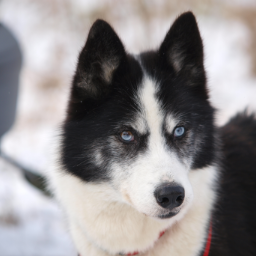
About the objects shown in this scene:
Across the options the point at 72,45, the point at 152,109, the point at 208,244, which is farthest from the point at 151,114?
the point at 72,45

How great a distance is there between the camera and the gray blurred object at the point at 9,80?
9.97 ft

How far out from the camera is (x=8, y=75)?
3.17 metres

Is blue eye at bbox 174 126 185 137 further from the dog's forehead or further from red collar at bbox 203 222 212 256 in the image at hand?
red collar at bbox 203 222 212 256

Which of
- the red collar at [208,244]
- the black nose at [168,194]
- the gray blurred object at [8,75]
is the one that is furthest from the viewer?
the gray blurred object at [8,75]

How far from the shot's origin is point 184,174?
1960 millimetres

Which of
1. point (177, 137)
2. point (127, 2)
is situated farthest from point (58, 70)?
point (177, 137)

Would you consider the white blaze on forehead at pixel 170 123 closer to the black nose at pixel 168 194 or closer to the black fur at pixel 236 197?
the black nose at pixel 168 194

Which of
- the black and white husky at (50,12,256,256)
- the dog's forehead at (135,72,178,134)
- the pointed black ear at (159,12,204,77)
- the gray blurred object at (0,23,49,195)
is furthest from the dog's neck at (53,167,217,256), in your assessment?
the gray blurred object at (0,23,49,195)

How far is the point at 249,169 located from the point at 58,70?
17.6 feet

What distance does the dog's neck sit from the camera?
2223 mm

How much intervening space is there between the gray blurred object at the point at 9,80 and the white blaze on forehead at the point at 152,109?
4.37ft

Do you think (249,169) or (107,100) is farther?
(249,169)

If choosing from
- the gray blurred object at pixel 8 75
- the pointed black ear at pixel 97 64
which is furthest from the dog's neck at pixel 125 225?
the gray blurred object at pixel 8 75

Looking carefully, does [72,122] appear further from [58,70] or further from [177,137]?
[58,70]
